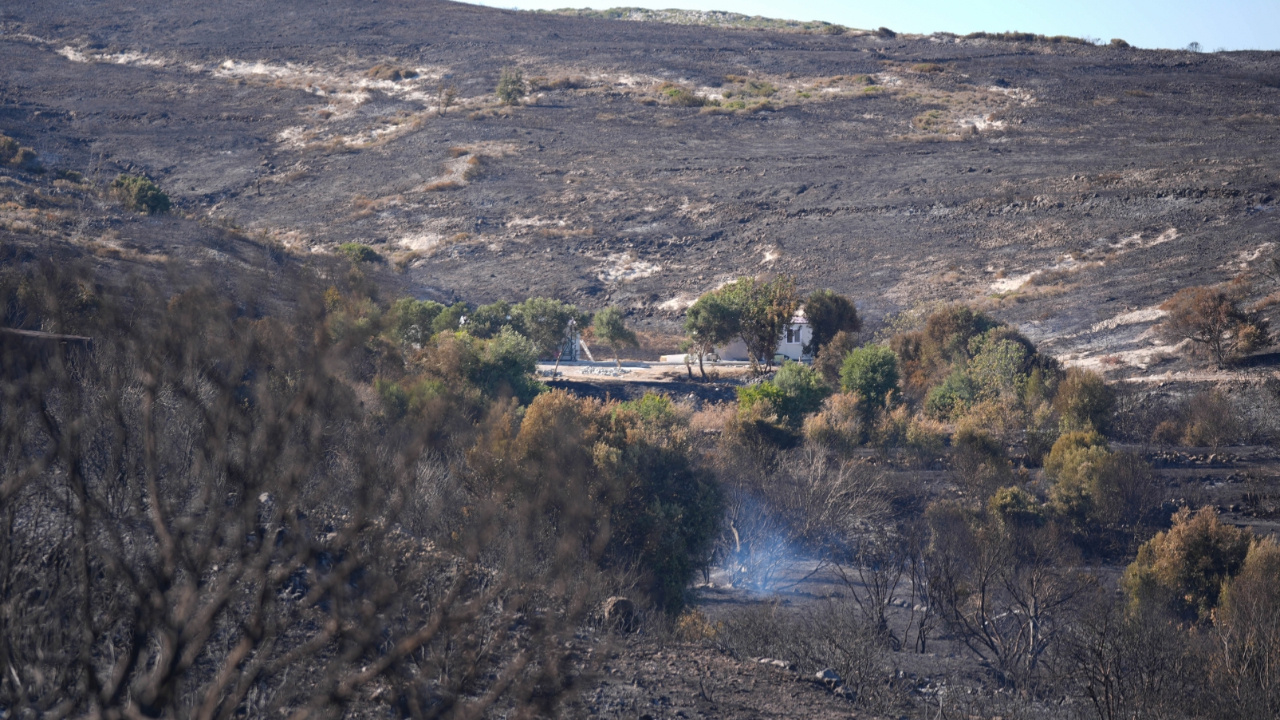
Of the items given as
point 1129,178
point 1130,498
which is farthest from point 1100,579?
point 1129,178

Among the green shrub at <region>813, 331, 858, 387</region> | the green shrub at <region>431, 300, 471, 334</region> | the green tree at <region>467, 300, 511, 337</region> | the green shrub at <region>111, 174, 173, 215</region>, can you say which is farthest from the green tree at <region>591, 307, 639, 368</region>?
the green shrub at <region>111, 174, 173, 215</region>

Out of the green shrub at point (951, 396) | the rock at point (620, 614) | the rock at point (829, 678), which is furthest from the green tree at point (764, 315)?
the rock at point (829, 678)

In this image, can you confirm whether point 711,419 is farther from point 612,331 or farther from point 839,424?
point 612,331

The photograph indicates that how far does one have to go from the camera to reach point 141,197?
39.1 metres

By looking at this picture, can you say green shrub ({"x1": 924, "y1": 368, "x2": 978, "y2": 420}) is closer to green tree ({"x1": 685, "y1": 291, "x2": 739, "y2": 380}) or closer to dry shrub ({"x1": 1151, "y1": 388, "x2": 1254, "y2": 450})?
dry shrub ({"x1": 1151, "y1": 388, "x2": 1254, "y2": 450})

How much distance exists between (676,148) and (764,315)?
2879 cm

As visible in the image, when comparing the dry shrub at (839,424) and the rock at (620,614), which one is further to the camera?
the dry shrub at (839,424)

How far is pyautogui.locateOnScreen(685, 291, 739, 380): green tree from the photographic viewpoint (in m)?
34.2

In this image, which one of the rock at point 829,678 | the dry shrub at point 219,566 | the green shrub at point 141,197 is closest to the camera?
the dry shrub at point 219,566

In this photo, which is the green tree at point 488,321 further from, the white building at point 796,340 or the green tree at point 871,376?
the green tree at point 871,376

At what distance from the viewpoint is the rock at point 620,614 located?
12.1 meters

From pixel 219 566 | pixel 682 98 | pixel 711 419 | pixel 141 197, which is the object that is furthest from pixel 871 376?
pixel 682 98

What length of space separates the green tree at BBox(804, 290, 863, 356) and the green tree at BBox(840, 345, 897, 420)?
575 centimetres

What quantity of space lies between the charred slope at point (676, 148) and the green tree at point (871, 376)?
350 inches
